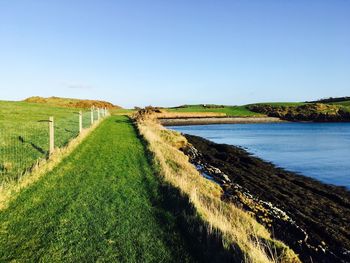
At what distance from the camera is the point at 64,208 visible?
35.2 feet

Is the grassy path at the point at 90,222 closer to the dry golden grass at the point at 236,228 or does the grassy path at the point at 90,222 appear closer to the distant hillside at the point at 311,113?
the dry golden grass at the point at 236,228

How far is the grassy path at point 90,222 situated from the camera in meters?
7.77

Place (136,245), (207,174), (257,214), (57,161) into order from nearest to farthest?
(136,245) → (257,214) → (57,161) → (207,174)

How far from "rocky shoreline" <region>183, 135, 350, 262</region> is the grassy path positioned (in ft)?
11.6

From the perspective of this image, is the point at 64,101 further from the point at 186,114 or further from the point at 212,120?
the point at 212,120

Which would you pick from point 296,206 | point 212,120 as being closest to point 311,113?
point 212,120

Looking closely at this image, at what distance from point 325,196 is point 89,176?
507 inches

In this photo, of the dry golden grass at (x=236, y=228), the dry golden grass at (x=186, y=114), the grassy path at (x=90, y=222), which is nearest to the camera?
the grassy path at (x=90, y=222)

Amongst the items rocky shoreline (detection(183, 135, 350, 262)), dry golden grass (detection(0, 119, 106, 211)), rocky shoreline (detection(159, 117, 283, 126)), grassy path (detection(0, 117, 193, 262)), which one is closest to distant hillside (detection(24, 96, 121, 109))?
rocky shoreline (detection(159, 117, 283, 126))

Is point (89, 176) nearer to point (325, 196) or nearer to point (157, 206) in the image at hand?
point (157, 206)

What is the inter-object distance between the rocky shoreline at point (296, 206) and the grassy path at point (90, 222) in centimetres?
352

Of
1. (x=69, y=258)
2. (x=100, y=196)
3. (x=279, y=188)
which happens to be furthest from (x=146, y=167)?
(x=69, y=258)

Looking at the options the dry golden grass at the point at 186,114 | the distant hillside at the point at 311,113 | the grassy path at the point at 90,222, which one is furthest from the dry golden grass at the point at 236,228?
the distant hillside at the point at 311,113

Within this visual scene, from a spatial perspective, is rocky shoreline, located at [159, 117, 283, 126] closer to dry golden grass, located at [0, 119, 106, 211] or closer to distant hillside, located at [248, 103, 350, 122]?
distant hillside, located at [248, 103, 350, 122]
